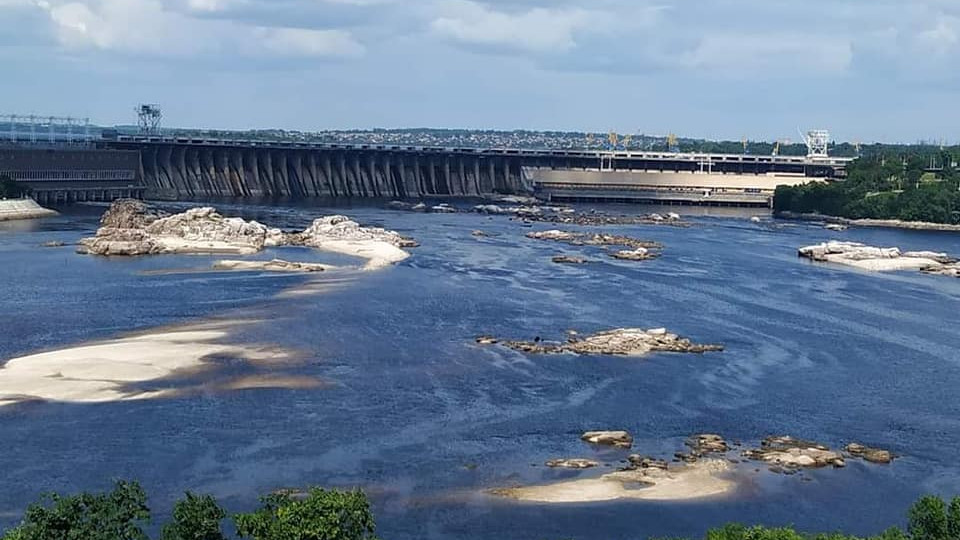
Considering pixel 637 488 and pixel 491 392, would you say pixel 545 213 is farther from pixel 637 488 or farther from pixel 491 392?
pixel 637 488

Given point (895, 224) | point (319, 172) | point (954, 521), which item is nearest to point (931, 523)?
point (954, 521)

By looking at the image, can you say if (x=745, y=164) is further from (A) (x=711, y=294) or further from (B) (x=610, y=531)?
(B) (x=610, y=531)

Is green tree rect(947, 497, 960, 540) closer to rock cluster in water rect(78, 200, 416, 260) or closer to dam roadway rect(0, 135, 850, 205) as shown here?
rock cluster in water rect(78, 200, 416, 260)

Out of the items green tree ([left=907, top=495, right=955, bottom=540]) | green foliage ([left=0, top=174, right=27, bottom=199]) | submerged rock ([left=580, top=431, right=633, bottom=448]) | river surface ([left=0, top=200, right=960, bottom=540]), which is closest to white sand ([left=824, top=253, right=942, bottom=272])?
river surface ([left=0, top=200, right=960, bottom=540])

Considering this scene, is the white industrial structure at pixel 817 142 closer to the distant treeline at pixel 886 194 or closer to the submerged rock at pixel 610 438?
the distant treeline at pixel 886 194

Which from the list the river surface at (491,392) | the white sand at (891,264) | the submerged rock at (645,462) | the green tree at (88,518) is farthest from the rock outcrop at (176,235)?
the green tree at (88,518)

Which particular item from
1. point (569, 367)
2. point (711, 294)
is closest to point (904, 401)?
point (569, 367)
